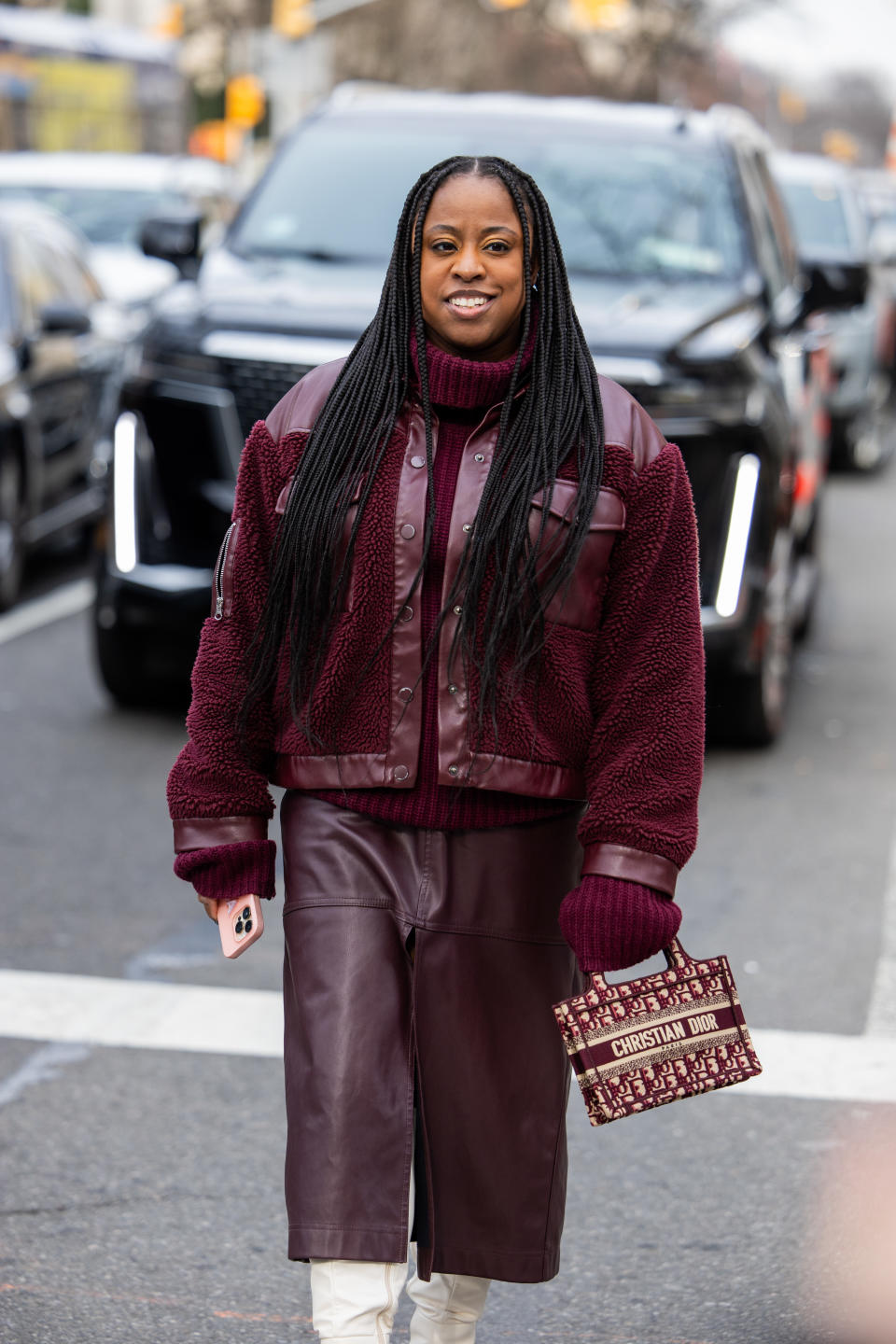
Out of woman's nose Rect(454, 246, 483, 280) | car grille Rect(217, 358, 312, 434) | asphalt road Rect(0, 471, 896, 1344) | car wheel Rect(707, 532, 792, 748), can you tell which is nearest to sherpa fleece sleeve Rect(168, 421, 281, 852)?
woman's nose Rect(454, 246, 483, 280)

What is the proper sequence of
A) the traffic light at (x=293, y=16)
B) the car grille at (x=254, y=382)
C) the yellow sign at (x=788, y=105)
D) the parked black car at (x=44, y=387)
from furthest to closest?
the yellow sign at (x=788, y=105) < the traffic light at (x=293, y=16) < the parked black car at (x=44, y=387) < the car grille at (x=254, y=382)

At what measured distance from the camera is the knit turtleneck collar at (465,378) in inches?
106

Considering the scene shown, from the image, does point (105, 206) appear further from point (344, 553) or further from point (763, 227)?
point (344, 553)

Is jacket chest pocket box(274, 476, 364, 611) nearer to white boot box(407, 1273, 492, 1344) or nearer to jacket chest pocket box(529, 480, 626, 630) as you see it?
jacket chest pocket box(529, 480, 626, 630)

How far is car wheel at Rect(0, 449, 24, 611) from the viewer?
9.23 metres

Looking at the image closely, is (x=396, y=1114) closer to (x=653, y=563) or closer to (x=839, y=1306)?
(x=653, y=563)

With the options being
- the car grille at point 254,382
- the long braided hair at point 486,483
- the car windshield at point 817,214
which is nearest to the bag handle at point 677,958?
the long braided hair at point 486,483

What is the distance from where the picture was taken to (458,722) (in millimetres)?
2705

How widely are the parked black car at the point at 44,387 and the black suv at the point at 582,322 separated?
1.58 metres

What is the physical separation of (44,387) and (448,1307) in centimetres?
761

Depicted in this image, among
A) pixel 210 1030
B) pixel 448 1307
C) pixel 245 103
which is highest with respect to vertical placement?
pixel 448 1307

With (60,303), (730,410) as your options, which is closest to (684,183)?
(730,410)

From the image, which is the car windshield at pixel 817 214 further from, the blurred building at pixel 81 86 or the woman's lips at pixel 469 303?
the blurred building at pixel 81 86

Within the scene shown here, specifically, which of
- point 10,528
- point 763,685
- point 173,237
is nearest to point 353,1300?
point 763,685
